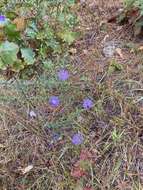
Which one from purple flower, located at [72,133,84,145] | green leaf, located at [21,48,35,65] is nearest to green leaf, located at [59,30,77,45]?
green leaf, located at [21,48,35,65]

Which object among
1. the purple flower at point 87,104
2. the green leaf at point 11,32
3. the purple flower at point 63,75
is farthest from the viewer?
the green leaf at point 11,32

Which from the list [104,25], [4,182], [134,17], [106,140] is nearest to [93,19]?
[104,25]

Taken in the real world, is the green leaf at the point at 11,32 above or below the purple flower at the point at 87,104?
above

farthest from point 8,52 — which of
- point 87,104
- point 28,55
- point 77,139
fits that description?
point 77,139

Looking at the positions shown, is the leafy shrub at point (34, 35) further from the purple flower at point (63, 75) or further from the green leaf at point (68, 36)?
the purple flower at point (63, 75)

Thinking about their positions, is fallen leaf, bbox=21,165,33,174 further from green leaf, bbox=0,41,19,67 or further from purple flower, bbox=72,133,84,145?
green leaf, bbox=0,41,19,67

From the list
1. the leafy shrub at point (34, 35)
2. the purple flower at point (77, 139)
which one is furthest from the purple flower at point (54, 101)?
the leafy shrub at point (34, 35)

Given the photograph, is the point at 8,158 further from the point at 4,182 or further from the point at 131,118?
the point at 131,118

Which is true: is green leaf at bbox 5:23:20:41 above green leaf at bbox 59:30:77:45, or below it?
above
